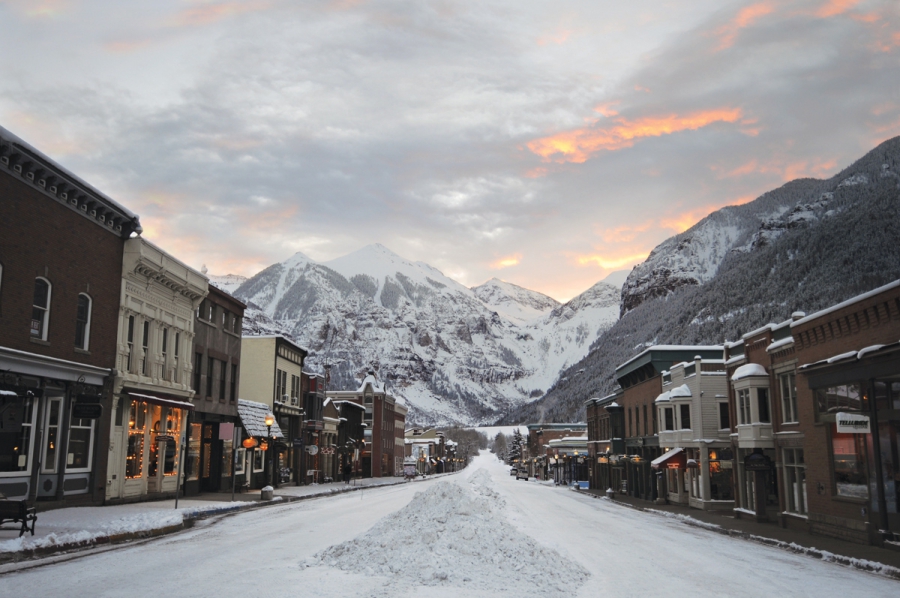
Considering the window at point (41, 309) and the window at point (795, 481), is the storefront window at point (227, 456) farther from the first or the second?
the window at point (795, 481)

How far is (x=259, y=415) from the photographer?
166ft

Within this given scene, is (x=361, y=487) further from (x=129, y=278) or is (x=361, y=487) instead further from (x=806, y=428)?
(x=806, y=428)

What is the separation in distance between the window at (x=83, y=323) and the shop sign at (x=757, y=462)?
2673cm

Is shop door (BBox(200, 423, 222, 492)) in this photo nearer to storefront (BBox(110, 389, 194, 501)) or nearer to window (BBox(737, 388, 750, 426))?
storefront (BBox(110, 389, 194, 501))

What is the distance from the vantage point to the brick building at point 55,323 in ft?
79.3

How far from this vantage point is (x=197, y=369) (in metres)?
41.1

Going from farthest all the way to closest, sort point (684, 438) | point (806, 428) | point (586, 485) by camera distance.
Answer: point (586, 485)
point (684, 438)
point (806, 428)

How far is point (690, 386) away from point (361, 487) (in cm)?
3217

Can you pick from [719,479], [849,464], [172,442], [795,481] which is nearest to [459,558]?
[849,464]

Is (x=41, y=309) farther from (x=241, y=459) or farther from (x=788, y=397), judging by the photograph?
(x=788, y=397)

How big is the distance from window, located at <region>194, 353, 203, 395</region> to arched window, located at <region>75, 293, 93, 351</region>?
11.9 m

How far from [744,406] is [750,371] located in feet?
7.80

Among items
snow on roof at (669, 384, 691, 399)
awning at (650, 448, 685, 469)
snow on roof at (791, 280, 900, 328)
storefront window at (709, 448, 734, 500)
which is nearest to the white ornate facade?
snow on roof at (791, 280, 900, 328)

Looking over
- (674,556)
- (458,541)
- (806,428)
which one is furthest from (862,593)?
(806,428)
